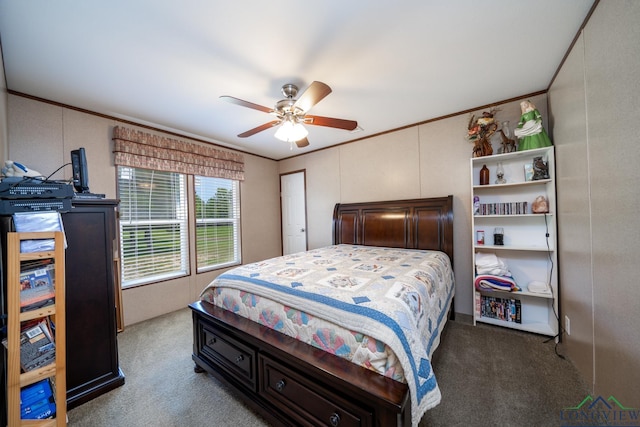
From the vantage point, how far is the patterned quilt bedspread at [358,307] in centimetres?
112

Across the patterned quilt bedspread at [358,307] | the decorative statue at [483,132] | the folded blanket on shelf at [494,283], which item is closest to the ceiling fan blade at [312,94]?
the patterned quilt bedspread at [358,307]

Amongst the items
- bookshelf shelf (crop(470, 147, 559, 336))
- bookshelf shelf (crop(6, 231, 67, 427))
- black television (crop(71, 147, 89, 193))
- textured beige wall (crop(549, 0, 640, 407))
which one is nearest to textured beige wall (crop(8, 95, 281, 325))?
black television (crop(71, 147, 89, 193))

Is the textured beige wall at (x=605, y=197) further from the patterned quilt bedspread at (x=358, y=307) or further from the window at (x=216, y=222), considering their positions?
the window at (x=216, y=222)

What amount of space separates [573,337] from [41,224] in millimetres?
3811

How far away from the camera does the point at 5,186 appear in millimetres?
1196

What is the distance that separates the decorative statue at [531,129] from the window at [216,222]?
413 centimetres

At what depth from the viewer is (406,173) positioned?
11.2 ft

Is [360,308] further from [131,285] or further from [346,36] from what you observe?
[131,285]

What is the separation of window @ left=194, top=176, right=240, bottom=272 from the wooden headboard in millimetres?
1858

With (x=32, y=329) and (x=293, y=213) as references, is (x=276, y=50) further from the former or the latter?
(x=293, y=213)

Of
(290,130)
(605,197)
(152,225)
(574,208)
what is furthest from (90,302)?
(574,208)

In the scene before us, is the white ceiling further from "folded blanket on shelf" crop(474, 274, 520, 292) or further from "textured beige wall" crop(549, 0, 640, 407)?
"folded blanket on shelf" crop(474, 274, 520, 292)

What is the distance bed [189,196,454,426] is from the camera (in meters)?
1.09

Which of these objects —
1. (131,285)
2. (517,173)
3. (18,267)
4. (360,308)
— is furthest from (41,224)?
(517,173)
